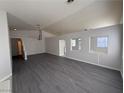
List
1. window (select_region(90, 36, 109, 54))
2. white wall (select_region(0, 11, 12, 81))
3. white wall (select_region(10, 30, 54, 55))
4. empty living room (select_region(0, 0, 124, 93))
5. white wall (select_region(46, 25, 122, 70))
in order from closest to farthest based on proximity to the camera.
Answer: empty living room (select_region(0, 0, 124, 93)) → white wall (select_region(0, 11, 12, 81)) → white wall (select_region(46, 25, 122, 70)) → window (select_region(90, 36, 109, 54)) → white wall (select_region(10, 30, 54, 55))

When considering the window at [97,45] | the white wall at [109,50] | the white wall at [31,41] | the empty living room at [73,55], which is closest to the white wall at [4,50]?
the empty living room at [73,55]

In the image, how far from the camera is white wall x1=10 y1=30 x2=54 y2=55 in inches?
330

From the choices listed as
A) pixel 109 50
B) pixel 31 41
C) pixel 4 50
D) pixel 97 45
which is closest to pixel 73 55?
pixel 97 45

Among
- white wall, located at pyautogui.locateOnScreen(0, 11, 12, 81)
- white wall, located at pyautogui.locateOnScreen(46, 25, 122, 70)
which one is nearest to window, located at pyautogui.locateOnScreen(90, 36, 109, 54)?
white wall, located at pyautogui.locateOnScreen(46, 25, 122, 70)

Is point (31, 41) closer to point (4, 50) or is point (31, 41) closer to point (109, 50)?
point (4, 50)

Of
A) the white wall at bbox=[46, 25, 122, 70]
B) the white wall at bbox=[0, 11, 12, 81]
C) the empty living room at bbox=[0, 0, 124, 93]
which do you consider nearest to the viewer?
the empty living room at bbox=[0, 0, 124, 93]

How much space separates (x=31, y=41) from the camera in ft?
30.0

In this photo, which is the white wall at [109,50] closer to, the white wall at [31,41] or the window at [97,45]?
the window at [97,45]

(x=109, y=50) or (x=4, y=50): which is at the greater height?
(x=4, y=50)

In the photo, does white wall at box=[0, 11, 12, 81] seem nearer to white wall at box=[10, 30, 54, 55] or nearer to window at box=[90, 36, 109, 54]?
window at box=[90, 36, 109, 54]

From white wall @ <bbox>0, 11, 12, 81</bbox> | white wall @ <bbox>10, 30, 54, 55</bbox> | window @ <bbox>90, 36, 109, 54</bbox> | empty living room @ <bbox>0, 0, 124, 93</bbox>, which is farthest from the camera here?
white wall @ <bbox>10, 30, 54, 55</bbox>

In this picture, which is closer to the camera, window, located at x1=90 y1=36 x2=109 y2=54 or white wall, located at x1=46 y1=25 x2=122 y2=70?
white wall, located at x1=46 y1=25 x2=122 y2=70

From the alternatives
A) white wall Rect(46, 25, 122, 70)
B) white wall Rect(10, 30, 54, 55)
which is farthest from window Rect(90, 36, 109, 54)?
white wall Rect(10, 30, 54, 55)

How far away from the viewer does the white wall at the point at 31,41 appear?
27.5 feet
